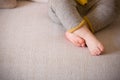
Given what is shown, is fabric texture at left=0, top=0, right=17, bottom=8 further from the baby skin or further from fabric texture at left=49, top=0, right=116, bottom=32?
the baby skin

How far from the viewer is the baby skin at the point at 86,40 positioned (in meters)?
0.79

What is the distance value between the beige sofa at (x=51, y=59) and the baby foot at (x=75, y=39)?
0.02 metres

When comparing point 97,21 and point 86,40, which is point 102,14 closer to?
point 97,21

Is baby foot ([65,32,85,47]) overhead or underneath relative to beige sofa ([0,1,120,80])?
overhead

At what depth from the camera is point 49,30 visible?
0.90 m

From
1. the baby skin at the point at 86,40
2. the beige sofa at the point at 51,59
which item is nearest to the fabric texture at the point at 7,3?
the beige sofa at the point at 51,59

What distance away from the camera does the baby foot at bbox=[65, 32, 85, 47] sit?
82 cm

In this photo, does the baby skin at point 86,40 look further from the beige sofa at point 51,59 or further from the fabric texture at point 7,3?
the fabric texture at point 7,3

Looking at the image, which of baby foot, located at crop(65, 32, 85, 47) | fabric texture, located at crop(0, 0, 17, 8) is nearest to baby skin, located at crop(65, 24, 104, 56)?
baby foot, located at crop(65, 32, 85, 47)

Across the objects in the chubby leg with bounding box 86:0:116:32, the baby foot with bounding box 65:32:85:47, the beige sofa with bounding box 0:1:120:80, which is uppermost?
the chubby leg with bounding box 86:0:116:32

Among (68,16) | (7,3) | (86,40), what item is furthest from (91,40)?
(7,3)

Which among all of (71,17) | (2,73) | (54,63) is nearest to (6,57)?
(2,73)

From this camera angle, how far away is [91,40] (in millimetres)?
824

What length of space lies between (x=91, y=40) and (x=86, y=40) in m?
0.02
